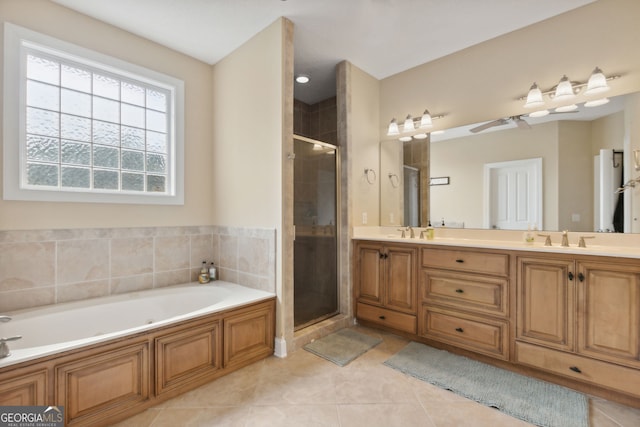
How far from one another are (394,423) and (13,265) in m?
2.80

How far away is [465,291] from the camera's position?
241 cm

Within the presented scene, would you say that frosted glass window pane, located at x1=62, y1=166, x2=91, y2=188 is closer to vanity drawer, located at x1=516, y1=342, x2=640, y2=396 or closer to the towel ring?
the towel ring

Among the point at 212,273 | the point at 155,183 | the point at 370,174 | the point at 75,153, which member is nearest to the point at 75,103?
the point at 75,153

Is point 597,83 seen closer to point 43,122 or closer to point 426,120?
point 426,120

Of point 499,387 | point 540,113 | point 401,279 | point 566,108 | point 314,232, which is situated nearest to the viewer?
point 499,387

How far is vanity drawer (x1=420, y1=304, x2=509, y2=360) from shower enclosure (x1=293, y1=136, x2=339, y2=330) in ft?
3.39

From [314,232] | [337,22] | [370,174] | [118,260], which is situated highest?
[337,22]

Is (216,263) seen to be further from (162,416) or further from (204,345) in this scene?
(162,416)

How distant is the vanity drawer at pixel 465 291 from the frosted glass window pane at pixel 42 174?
10.4 feet

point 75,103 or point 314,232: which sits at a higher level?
point 75,103

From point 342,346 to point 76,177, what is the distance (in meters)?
2.70

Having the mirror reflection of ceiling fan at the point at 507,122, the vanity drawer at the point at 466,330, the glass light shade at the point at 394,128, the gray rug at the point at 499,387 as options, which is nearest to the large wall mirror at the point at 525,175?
the mirror reflection of ceiling fan at the point at 507,122

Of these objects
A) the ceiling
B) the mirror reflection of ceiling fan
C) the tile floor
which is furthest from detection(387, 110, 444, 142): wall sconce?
the tile floor

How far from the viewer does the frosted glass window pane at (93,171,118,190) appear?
8.13 feet
